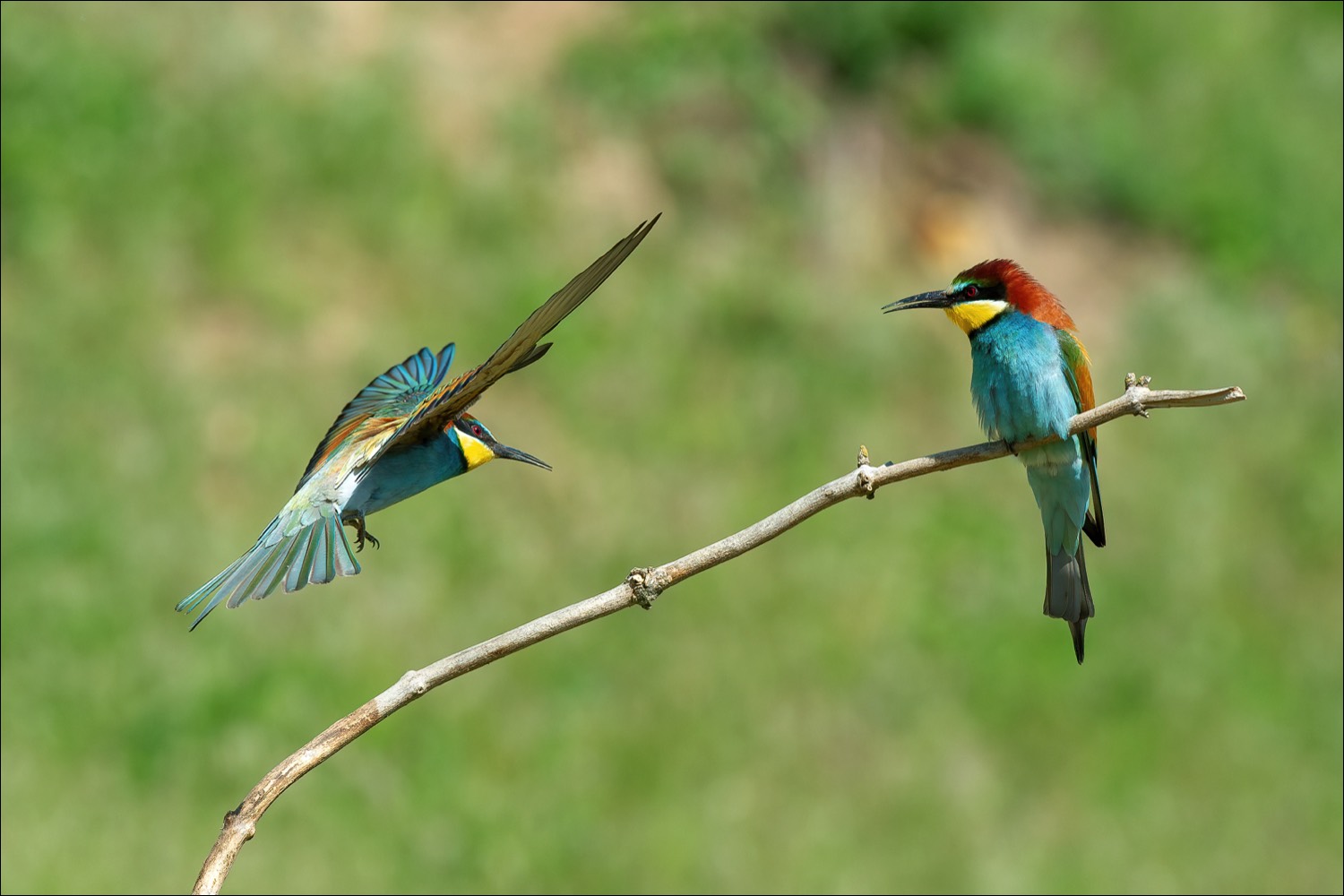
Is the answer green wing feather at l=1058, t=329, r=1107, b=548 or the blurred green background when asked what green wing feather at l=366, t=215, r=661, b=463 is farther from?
the blurred green background


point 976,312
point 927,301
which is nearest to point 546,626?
point 927,301

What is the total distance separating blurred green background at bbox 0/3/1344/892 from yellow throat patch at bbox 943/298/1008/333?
3269 mm

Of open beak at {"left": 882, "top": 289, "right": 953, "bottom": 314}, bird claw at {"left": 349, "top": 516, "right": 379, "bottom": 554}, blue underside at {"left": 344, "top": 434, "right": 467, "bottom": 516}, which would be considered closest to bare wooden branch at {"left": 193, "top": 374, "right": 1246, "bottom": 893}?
blue underside at {"left": 344, "top": 434, "right": 467, "bottom": 516}

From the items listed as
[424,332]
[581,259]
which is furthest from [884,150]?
[424,332]

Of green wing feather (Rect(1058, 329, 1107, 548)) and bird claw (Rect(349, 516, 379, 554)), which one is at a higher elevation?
green wing feather (Rect(1058, 329, 1107, 548))

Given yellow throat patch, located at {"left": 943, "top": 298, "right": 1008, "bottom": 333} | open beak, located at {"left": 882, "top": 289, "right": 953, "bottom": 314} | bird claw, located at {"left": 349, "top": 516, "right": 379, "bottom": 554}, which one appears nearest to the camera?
bird claw, located at {"left": 349, "top": 516, "right": 379, "bottom": 554}

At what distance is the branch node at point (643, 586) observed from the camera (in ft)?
6.34

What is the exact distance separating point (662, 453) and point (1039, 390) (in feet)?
13.6

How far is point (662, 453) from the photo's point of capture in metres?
6.98

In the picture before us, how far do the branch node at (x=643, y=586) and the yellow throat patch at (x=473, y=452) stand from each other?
551 mm

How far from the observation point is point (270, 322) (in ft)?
22.1

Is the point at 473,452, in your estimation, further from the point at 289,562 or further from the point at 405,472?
the point at 289,562

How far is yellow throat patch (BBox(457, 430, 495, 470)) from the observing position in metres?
2.45

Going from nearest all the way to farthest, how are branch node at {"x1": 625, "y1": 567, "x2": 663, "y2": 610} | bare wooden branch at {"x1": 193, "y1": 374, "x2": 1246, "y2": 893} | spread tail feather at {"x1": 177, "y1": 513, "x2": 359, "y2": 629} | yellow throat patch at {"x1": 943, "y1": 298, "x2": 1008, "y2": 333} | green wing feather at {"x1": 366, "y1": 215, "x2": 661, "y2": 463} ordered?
green wing feather at {"x1": 366, "y1": 215, "x2": 661, "y2": 463}
bare wooden branch at {"x1": 193, "y1": 374, "x2": 1246, "y2": 893}
branch node at {"x1": 625, "y1": 567, "x2": 663, "y2": 610}
spread tail feather at {"x1": 177, "y1": 513, "x2": 359, "y2": 629}
yellow throat patch at {"x1": 943, "y1": 298, "x2": 1008, "y2": 333}
